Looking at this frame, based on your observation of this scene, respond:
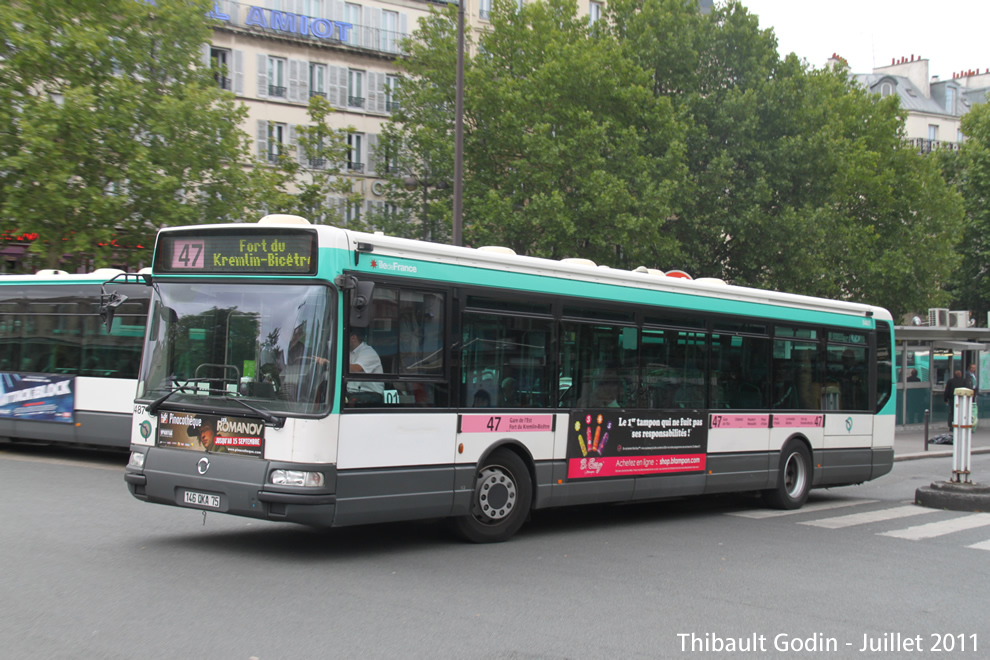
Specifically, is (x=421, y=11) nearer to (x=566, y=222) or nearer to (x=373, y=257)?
(x=566, y=222)

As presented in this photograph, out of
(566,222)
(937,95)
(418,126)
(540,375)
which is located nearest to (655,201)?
(566,222)

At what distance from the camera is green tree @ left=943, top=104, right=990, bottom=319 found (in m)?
44.7

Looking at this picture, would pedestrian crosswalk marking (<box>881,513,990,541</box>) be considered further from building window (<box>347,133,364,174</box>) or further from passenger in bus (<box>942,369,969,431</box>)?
building window (<box>347,133,364,174</box>)

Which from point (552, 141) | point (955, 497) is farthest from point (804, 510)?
point (552, 141)

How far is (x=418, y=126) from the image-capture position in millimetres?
34562

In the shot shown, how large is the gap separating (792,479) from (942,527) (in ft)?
7.38

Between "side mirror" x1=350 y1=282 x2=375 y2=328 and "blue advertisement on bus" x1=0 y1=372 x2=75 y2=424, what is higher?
"side mirror" x1=350 y1=282 x2=375 y2=328

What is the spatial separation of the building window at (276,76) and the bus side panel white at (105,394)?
24.9 meters

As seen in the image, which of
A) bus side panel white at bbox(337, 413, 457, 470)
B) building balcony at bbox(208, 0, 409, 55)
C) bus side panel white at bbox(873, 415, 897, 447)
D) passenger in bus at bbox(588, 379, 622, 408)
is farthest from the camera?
building balcony at bbox(208, 0, 409, 55)

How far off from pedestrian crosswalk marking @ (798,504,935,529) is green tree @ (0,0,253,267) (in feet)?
52.9

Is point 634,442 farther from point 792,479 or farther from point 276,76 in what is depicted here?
point 276,76

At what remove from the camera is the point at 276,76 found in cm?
3916

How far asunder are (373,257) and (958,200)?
35.0m

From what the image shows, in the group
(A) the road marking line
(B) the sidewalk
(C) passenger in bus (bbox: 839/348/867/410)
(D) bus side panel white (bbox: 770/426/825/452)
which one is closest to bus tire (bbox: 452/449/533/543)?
(D) bus side panel white (bbox: 770/426/825/452)
